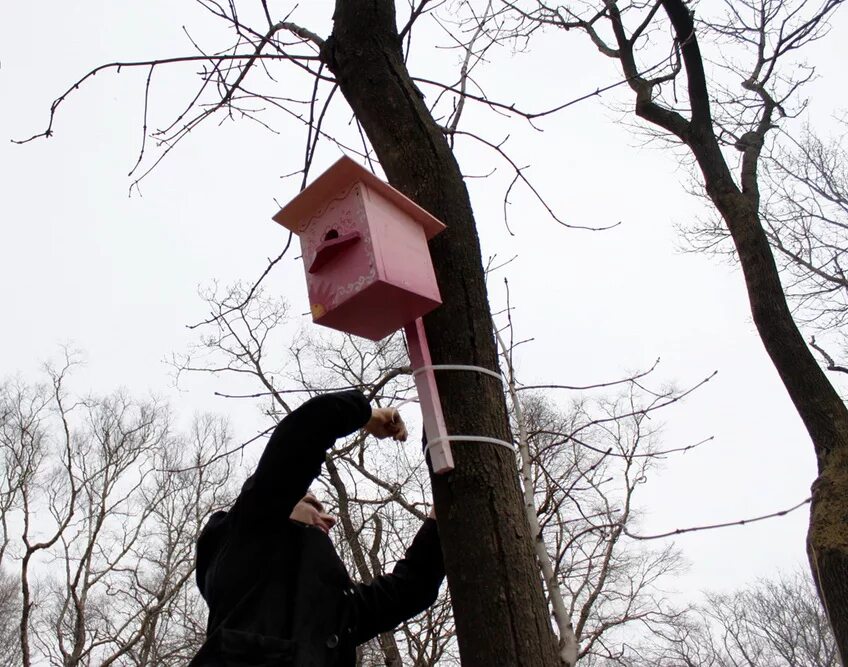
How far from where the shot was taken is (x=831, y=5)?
4367mm

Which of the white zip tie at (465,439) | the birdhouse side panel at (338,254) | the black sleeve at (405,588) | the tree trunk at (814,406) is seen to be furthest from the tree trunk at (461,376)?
the tree trunk at (814,406)

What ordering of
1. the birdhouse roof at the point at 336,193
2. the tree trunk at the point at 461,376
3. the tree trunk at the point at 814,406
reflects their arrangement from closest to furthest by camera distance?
1. the tree trunk at the point at 461,376
2. the birdhouse roof at the point at 336,193
3. the tree trunk at the point at 814,406

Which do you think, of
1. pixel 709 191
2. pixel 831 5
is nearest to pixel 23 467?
pixel 709 191

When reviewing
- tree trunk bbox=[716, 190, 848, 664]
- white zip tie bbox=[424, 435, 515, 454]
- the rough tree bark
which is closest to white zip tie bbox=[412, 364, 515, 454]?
white zip tie bbox=[424, 435, 515, 454]

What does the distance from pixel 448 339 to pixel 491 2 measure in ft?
6.59

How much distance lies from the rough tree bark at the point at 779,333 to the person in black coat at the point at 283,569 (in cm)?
264

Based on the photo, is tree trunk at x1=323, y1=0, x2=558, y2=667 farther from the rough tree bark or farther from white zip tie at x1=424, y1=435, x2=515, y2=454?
the rough tree bark

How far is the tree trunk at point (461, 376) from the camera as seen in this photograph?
4.36 ft

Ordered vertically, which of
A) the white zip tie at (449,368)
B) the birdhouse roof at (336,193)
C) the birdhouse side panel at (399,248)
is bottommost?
the white zip tie at (449,368)

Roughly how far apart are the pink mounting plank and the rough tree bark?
2262 millimetres

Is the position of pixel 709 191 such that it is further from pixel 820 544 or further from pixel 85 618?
pixel 85 618

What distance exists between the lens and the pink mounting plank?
1.49m

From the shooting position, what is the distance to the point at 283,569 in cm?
154

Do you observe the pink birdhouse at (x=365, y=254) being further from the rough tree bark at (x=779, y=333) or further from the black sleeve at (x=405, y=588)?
the rough tree bark at (x=779, y=333)
